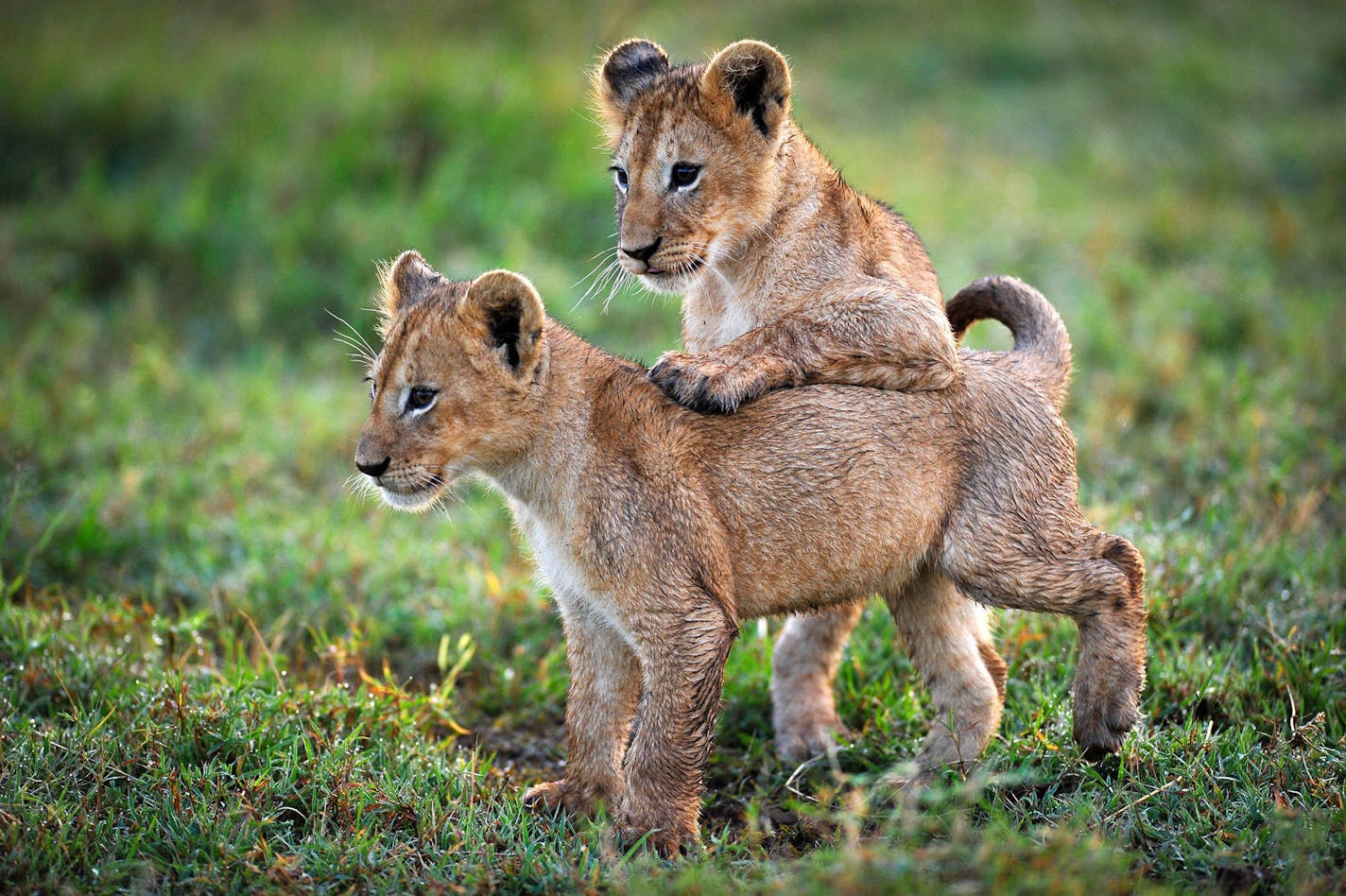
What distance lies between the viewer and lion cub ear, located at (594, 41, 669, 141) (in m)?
5.68

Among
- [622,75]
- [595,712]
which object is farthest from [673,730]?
[622,75]

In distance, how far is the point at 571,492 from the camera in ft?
14.1

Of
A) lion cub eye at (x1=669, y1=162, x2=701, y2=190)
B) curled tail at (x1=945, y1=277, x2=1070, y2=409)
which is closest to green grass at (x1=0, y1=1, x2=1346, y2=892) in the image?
curled tail at (x1=945, y1=277, x2=1070, y2=409)

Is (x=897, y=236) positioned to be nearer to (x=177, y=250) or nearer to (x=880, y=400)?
(x=880, y=400)

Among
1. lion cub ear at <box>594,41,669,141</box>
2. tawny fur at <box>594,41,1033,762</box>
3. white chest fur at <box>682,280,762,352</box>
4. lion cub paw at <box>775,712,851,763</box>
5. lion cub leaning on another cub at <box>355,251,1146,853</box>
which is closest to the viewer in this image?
lion cub leaning on another cub at <box>355,251,1146,853</box>

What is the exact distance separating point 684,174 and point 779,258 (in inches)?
20.5

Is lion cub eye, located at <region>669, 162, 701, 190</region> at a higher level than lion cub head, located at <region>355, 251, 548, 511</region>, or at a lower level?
higher

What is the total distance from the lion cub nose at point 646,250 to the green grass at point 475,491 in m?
1.31

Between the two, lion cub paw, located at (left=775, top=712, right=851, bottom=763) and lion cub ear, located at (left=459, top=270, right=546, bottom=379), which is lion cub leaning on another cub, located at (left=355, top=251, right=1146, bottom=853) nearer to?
lion cub ear, located at (left=459, top=270, right=546, bottom=379)

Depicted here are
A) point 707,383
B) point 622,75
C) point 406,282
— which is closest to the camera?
point 707,383

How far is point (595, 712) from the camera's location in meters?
4.61

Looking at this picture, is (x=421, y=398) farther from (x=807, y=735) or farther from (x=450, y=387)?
(x=807, y=735)

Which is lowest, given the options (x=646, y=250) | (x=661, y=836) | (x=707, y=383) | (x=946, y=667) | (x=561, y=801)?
(x=561, y=801)

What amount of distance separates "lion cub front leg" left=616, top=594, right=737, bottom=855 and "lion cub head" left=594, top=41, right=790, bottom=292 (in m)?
1.59
